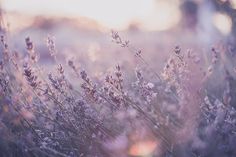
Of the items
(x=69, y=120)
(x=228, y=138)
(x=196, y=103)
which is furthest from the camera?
(x=69, y=120)

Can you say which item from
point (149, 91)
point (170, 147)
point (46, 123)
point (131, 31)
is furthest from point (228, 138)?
point (131, 31)

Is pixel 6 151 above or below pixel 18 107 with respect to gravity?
below

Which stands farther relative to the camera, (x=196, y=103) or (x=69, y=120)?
(x=69, y=120)

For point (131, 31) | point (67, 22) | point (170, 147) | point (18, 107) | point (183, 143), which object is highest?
point (67, 22)

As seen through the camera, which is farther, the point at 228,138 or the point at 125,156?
the point at 228,138

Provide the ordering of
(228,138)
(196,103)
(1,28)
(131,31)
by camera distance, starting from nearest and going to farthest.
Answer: (196,103), (228,138), (1,28), (131,31)

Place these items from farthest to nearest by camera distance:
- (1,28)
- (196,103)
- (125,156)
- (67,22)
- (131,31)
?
(67,22)
(131,31)
(1,28)
(196,103)
(125,156)

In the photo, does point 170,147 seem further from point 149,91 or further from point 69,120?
point 69,120

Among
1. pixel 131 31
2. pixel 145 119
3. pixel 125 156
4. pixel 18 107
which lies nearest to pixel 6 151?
pixel 18 107

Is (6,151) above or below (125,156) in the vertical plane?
above

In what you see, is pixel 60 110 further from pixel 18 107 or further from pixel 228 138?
pixel 228 138
